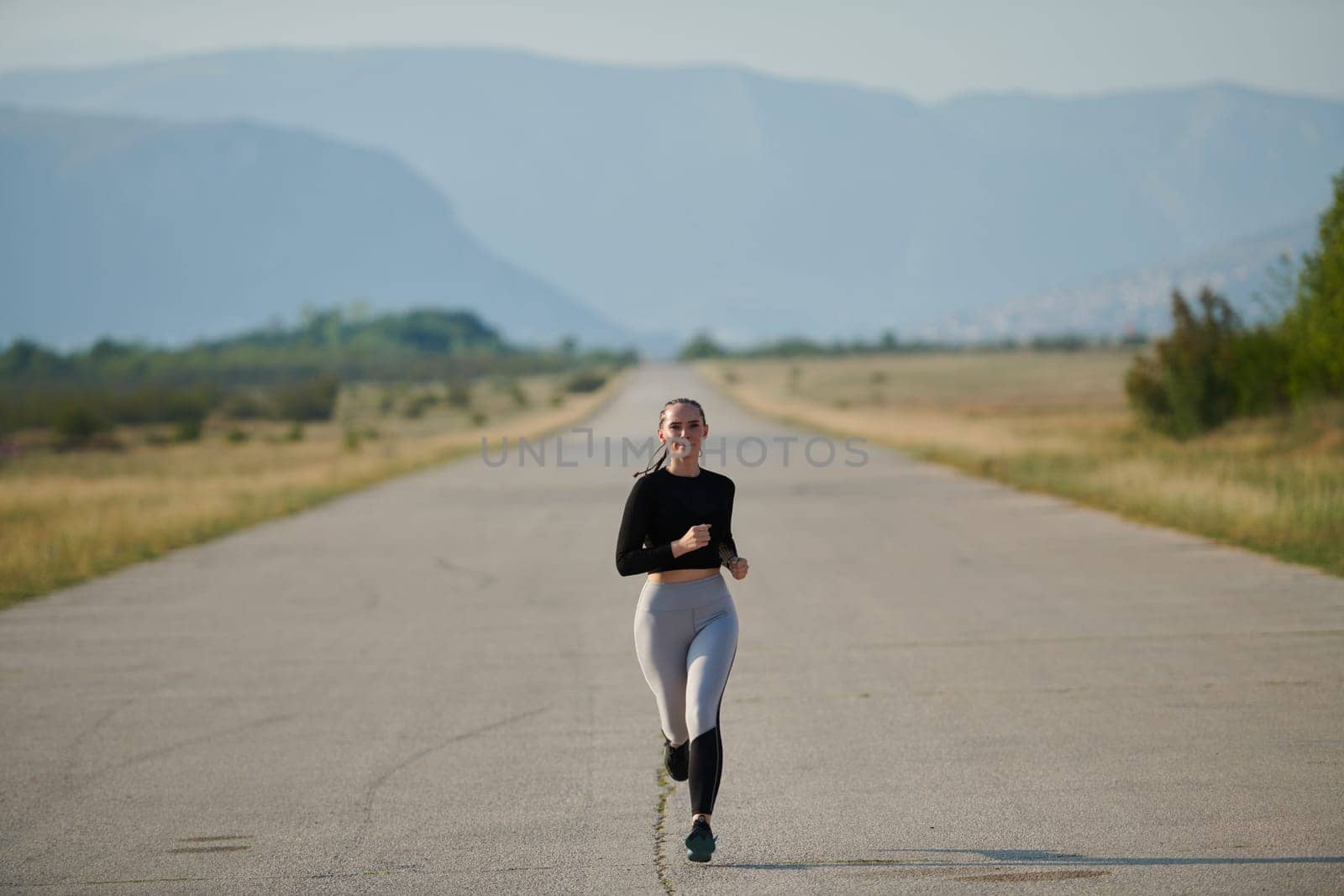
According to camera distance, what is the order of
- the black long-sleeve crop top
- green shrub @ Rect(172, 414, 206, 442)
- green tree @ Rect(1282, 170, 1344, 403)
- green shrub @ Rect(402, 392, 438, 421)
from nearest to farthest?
the black long-sleeve crop top → green tree @ Rect(1282, 170, 1344, 403) → green shrub @ Rect(172, 414, 206, 442) → green shrub @ Rect(402, 392, 438, 421)

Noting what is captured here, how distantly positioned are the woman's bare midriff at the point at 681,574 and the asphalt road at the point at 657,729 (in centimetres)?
109

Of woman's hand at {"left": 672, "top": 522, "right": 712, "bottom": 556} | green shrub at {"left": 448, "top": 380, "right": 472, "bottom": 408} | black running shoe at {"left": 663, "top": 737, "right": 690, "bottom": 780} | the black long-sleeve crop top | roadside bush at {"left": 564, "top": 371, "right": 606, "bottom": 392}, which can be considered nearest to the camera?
woman's hand at {"left": 672, "top": 522, "right": 712, "bottom": 556}

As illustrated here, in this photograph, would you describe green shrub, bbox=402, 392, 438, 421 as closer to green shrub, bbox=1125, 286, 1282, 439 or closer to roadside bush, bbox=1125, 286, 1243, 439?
roadside bush, bbox=1125, 286, 1243, 439

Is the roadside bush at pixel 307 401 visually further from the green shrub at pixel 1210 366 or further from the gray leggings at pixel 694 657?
the gray leggings at pixel 694 657

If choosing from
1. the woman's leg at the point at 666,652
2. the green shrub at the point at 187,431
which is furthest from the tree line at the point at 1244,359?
the green shrub at the point at 187,431

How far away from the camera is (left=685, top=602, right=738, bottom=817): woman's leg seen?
18.8ft

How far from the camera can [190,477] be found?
34062 millimetres

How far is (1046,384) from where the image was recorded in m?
83.9

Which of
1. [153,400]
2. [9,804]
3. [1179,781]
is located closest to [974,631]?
[1179,781]

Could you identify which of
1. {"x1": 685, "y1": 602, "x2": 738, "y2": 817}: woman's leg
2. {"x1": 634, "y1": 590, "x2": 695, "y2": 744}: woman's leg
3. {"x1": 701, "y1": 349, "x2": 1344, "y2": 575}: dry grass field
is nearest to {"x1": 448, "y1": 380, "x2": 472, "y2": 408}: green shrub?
{"x1": 701, "y1": 349, "x2": 1344, "y2": 575}: dry grass field

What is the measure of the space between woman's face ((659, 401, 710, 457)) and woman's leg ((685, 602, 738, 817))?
64 cm

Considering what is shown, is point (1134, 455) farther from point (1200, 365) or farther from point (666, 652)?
point (666, 652)

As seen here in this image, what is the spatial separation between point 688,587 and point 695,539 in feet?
1.02

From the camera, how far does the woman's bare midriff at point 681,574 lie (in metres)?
5.86
